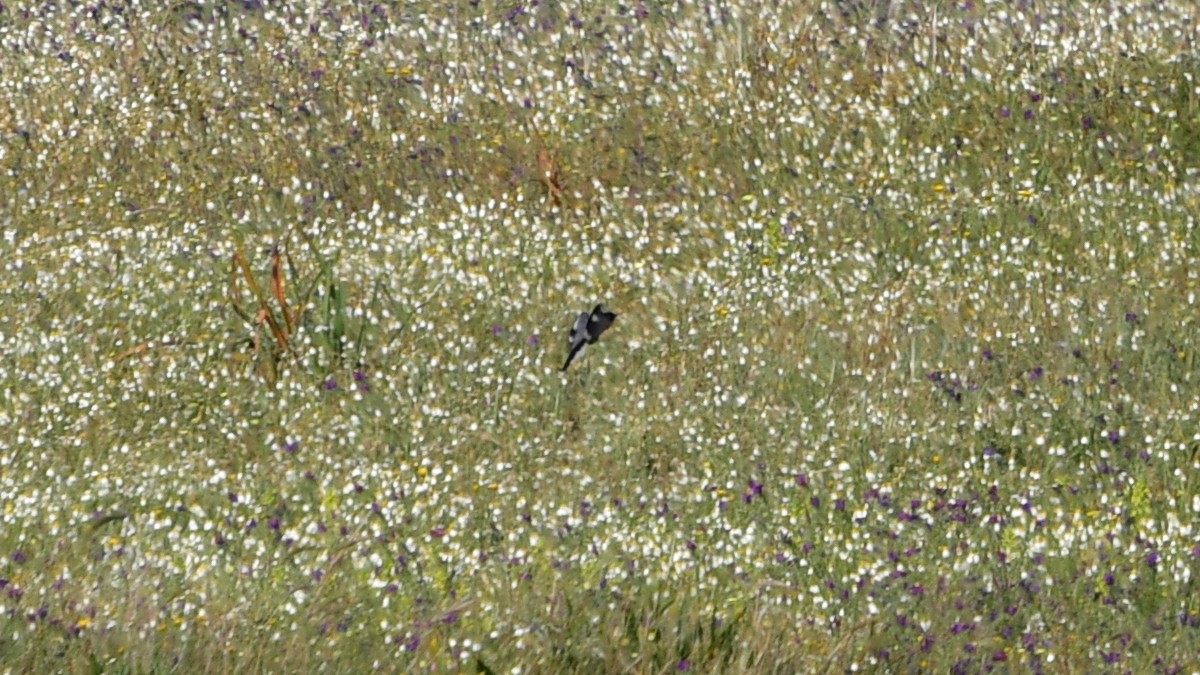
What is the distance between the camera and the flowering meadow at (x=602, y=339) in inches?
168

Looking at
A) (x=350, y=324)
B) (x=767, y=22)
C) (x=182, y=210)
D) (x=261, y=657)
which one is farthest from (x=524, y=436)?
(x=767, y=22)

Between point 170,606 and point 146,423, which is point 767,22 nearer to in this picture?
point 146,423

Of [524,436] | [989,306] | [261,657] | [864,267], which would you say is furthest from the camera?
[864,267]

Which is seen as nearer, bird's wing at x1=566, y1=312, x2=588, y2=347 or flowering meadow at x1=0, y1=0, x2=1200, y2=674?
flowering meadow at x1=0, y1=0, x2=1200, y2=674

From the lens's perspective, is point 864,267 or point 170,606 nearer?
point 170,606

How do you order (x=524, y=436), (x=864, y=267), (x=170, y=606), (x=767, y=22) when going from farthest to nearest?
(x=767, y=22), (x=864, y=267), (x=524, y=436), (x=170, y=606)

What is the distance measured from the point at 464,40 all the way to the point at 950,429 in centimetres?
376

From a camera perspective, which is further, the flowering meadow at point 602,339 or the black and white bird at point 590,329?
the black and white bird at point 590,329

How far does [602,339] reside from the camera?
5984mm

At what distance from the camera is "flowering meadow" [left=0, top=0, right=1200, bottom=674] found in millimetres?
4266

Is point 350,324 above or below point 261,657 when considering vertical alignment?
above

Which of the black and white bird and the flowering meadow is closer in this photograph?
the flowering meadow

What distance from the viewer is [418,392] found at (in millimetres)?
5754

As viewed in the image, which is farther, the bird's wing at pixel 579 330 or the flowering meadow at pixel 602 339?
the bird's wing at pixel 579 330
